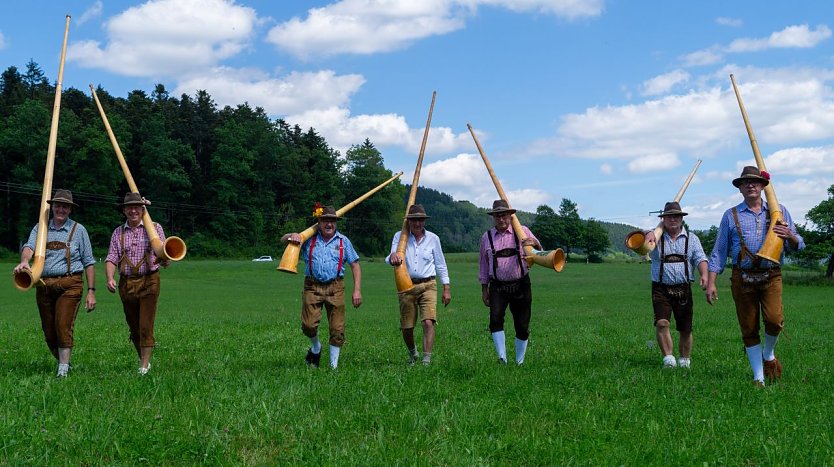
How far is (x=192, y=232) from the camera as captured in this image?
99250mm

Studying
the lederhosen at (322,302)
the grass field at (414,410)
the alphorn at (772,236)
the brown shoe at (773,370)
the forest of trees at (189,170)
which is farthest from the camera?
the forest of trees at (189,170)

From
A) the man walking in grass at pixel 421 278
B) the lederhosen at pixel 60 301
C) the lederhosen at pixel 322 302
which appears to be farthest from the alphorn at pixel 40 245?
the man walking in grass at pixel 421 278

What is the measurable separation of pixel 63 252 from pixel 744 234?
27.4 ft

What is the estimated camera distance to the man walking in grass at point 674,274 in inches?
396

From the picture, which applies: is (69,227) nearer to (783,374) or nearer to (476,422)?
(476,422)

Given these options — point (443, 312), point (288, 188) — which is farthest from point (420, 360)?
point (288, 188)

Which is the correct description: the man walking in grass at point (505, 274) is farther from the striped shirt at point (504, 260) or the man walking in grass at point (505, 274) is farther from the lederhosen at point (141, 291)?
the lederhosen at point (141, 291)

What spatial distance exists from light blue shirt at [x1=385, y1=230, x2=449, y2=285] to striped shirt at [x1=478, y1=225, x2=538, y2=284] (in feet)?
1.98

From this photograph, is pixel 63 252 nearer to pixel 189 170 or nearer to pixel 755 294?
pixel 755 294

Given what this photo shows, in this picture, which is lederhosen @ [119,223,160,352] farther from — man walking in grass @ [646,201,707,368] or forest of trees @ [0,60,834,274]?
forest of trees @ [0,60,834,274]

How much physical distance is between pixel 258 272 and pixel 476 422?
59247mm

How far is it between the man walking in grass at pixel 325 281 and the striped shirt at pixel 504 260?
5.89ft

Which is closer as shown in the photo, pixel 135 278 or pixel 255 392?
pixel 255 392

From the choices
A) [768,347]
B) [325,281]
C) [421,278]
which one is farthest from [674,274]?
[325,281]
